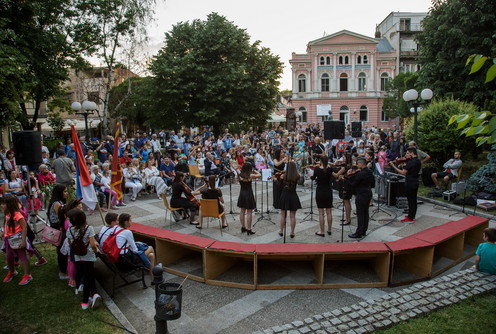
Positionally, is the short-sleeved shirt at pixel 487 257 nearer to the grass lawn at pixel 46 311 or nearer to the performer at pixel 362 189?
the performer at pixel 362 189

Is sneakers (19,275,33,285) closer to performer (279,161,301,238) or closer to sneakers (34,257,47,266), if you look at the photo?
sneakers (34,257,47,266)

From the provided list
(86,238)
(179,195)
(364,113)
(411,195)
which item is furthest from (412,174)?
(364,113)

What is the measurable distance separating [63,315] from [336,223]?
6890 mm

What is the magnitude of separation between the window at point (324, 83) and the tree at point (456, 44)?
83.7ft

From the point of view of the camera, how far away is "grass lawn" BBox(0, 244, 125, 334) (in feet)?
16.6

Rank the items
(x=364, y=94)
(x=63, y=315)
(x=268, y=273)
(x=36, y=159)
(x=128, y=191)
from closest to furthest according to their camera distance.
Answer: (x=63, y=315), (x=268, y=273), (x=36, y=159), (x=128, y=191), (x=364, y=94)

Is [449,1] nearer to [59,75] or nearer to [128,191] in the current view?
[128,191]

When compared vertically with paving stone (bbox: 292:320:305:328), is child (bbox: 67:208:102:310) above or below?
above

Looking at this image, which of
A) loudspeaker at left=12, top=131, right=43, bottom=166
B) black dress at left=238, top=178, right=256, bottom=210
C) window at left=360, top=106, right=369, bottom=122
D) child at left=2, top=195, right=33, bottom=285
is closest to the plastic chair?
black dress at left=238, top=178, right=256, bottom=210

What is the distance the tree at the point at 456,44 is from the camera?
60.0ft

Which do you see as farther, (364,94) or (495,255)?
(364,94)

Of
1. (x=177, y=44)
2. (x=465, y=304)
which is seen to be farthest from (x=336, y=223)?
(x=177, y=44)

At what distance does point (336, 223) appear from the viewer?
9633 millimetres

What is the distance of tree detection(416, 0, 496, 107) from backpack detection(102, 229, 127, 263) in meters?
17.9
